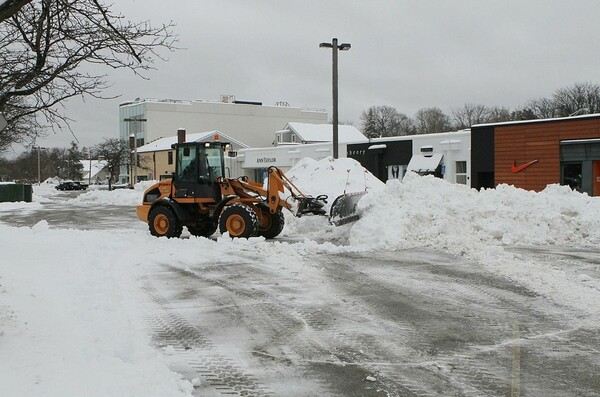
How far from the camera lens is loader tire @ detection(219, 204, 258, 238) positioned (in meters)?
15.3

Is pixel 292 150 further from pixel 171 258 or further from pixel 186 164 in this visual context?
pixel 171 258

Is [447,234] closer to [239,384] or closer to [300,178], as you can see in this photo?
[300,178]

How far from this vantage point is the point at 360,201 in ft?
53.9

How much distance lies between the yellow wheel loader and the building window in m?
22.1

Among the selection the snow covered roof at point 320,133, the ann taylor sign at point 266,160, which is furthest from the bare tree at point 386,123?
the ann taylor sign at point 266,160

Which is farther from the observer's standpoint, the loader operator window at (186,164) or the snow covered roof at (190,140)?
the snow covered roof at (190,140)

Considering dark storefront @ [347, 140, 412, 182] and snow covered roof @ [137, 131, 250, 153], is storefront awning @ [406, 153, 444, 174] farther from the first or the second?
snow covered roof @ [137, 131, 250, 153]

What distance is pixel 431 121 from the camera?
9819 centimetres

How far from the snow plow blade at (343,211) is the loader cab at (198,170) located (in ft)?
10.9

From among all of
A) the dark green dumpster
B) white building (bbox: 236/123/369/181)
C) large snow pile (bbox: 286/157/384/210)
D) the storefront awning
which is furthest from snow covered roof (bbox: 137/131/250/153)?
large snow pile (bbox: 286/157/384/210)

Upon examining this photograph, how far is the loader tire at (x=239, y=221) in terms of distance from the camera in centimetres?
1529

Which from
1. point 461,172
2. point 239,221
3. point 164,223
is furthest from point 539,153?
point 164,223

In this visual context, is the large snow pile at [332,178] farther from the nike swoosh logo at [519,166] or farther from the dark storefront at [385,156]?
the dark storefront at [385,156]

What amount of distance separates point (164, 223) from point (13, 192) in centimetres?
3577
